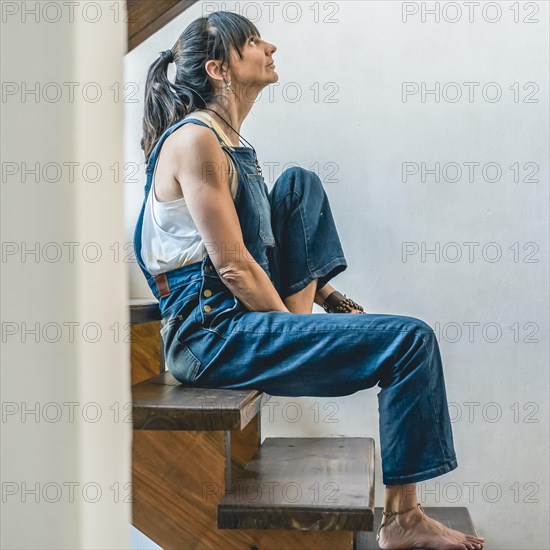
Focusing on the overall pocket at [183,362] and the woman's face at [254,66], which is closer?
the overall pocket at [183,362]

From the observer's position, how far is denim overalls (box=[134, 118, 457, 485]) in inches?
44.6

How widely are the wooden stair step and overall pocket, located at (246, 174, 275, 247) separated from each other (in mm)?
525

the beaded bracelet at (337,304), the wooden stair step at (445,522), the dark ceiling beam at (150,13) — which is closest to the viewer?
the dark ceiling beam at (150,13)

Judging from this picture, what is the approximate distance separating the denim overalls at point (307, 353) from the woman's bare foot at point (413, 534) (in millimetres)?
84

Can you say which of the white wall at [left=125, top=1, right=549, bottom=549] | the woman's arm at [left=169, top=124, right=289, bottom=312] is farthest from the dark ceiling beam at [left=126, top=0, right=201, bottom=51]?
the white wall at [left=125, top=1, right=549, bottom=549]

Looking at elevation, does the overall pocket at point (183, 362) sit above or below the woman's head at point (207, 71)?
below

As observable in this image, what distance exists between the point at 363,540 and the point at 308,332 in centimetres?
39

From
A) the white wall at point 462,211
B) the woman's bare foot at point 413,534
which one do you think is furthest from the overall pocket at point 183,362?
the white wall at point 462,211

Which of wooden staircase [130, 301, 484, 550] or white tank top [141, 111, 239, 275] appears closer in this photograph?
wooden staircase [130, 301, 484, 550]

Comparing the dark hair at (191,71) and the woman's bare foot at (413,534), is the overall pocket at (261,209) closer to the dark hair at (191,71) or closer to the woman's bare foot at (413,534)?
the dark hair at (191,71)

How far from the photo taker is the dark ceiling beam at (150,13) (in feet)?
2.86

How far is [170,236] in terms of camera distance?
129cm

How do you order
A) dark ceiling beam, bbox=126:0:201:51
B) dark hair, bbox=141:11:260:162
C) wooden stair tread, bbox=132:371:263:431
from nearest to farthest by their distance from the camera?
dark ceiling beam, bbox=126:0:201:51
wooden stair tread, bbox=132:371:263:431
dark hair, bbox=141:11:260:162

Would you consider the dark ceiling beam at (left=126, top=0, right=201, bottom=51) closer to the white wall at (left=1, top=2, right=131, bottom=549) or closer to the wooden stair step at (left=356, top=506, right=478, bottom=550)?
the white wall at (left=1, top=2, right=131, bottom=549)
